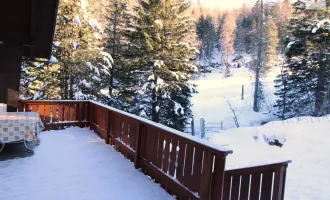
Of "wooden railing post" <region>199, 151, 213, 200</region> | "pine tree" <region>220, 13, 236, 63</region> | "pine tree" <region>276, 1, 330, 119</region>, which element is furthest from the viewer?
"pine tree" <region>220, 13, 236, 63</region>

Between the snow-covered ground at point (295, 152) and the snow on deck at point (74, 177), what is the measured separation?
210 cm

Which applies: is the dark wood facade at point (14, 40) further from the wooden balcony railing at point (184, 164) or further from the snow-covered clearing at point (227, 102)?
the snow-covered clearing at point (227, 102)

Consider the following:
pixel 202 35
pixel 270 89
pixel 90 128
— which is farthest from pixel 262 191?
pixel 202 35

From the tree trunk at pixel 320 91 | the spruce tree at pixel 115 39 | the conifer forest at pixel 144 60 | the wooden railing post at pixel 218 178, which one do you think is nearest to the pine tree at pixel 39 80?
the conifer forest at pixel 144 60

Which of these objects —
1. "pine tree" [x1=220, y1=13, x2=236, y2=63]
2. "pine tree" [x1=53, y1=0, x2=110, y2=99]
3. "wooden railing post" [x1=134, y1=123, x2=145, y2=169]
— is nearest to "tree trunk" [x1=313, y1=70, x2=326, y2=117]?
"pine tree" [x1=53, y1=0, x2=110, y2=99]

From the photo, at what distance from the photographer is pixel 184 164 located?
3090 mm

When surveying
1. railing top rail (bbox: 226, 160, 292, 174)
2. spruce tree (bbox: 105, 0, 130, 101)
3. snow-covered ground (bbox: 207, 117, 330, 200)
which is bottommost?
snow-covered ground (bbox: 207, 117, 330, 200)

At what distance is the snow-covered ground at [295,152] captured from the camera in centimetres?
526

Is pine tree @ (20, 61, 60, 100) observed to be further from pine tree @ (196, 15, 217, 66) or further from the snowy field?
pine tree @ (196, 15, 217, 66)

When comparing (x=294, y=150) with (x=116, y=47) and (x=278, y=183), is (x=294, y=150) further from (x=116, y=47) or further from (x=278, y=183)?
(x=116, y=47)

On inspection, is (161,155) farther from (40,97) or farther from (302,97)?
(302,97)

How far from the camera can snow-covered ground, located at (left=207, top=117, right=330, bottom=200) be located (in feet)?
17.3

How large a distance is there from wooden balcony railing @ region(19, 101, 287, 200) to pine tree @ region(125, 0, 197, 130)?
701cm

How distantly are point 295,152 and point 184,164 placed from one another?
5.40 metres
